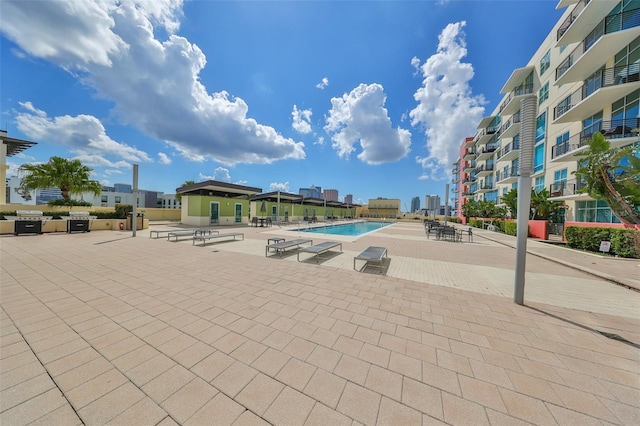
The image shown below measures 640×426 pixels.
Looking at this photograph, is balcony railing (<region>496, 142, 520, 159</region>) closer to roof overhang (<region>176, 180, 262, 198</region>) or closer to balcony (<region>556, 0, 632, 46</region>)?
balcony (<region>556, 0, 632, 46</region>)

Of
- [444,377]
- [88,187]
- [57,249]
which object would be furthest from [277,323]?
[88,187]

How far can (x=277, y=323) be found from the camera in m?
3.33

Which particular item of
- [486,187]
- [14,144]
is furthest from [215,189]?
[486,187]

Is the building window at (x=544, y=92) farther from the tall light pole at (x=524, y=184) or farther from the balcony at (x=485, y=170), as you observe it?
the tall light pole at (x=524, y=184)

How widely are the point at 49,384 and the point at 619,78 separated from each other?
23.9m

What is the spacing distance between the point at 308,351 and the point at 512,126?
32.9 metres

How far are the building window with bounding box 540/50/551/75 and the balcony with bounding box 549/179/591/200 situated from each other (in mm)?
11500

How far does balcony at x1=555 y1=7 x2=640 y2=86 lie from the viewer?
39.0ft

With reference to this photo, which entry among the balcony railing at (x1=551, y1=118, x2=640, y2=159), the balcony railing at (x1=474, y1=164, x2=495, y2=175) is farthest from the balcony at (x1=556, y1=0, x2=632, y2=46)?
the balcony railing at (x1=474, y1=164, x2=495, y2=175)

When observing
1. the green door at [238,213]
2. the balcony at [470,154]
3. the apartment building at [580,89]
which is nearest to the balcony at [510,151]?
the apartment building at [580,89]

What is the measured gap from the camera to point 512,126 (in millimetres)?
24438

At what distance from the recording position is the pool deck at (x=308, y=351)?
6.16 feet

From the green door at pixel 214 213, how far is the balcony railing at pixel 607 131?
26.3 m

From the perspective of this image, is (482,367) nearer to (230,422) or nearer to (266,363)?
(266,363)
